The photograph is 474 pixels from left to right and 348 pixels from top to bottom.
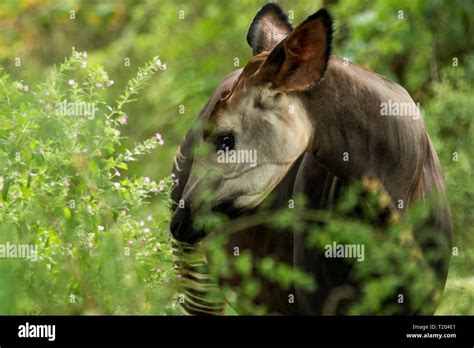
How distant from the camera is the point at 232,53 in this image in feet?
20.9

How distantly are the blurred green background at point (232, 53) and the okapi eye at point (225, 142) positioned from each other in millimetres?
1361

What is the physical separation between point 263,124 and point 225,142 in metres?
0.14

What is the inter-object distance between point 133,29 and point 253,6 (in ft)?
3.58

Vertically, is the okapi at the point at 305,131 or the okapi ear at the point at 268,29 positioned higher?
the okapi ear at the point at 268,29

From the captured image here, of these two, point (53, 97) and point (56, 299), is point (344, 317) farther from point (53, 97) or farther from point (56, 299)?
point (53, 97)

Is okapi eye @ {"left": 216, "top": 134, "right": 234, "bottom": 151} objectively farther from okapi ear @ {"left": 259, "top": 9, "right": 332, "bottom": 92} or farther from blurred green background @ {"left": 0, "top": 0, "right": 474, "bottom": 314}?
blurred green background @ {"left": 0, "top": 0, "right": 474, "bottom": 314}

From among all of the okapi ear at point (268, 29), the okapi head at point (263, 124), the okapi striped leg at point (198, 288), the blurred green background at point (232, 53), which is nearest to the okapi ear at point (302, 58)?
the okapi head at point (263, 124)

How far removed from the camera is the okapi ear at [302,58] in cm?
391

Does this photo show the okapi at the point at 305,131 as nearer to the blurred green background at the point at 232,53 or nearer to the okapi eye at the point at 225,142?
the okapi eye at the point at 225,142

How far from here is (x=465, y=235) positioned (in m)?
5.36

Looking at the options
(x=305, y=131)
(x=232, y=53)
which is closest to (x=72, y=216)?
(x=305, y=131)

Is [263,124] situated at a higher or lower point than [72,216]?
higher

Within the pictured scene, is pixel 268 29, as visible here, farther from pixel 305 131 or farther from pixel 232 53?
pixel 232 53

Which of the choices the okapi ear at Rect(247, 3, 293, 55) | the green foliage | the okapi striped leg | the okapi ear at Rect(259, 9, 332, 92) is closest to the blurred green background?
the okapi striped leg
